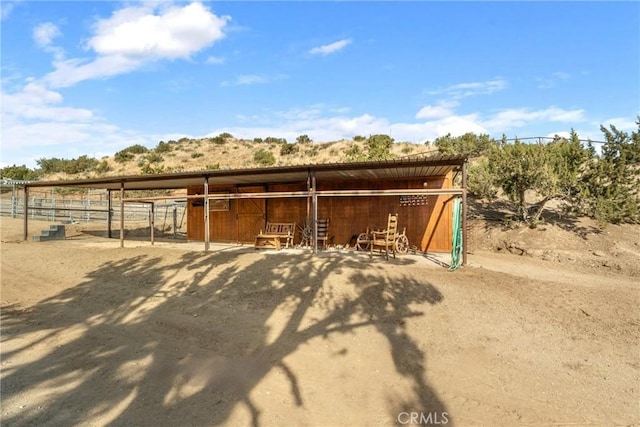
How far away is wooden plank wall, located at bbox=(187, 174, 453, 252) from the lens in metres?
11.4

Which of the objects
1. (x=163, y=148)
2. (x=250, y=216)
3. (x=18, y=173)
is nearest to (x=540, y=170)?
(x=250, y=216)

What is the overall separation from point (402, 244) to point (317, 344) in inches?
250

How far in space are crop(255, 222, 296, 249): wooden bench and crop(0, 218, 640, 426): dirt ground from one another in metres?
2.09

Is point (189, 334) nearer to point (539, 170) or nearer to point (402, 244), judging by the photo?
point (402, 244)

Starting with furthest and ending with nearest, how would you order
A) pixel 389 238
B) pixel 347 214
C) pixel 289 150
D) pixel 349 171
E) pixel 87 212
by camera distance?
1. pixel 289 150
2. pixel 87 212
3. pixel 347 214
4. pixel 349 171
5. pixel 389 238

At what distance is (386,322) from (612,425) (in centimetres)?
282

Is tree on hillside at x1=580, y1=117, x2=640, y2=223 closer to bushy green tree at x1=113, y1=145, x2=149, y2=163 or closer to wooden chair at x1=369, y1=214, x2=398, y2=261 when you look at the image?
wooden chair at x1=369, y1=214, x2=398, y2=261

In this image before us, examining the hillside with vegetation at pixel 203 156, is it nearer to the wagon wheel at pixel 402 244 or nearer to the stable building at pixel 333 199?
the stable building at pixel 333 199

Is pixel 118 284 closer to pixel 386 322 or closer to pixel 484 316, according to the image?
pixel 386 322

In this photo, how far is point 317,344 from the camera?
4.96m

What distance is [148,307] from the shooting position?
21.7 ft

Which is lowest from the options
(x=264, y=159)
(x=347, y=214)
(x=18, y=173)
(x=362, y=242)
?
(x=362, y=242)

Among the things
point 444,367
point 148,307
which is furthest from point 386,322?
point 148,307

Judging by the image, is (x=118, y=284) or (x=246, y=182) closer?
(x=118, y=284)
